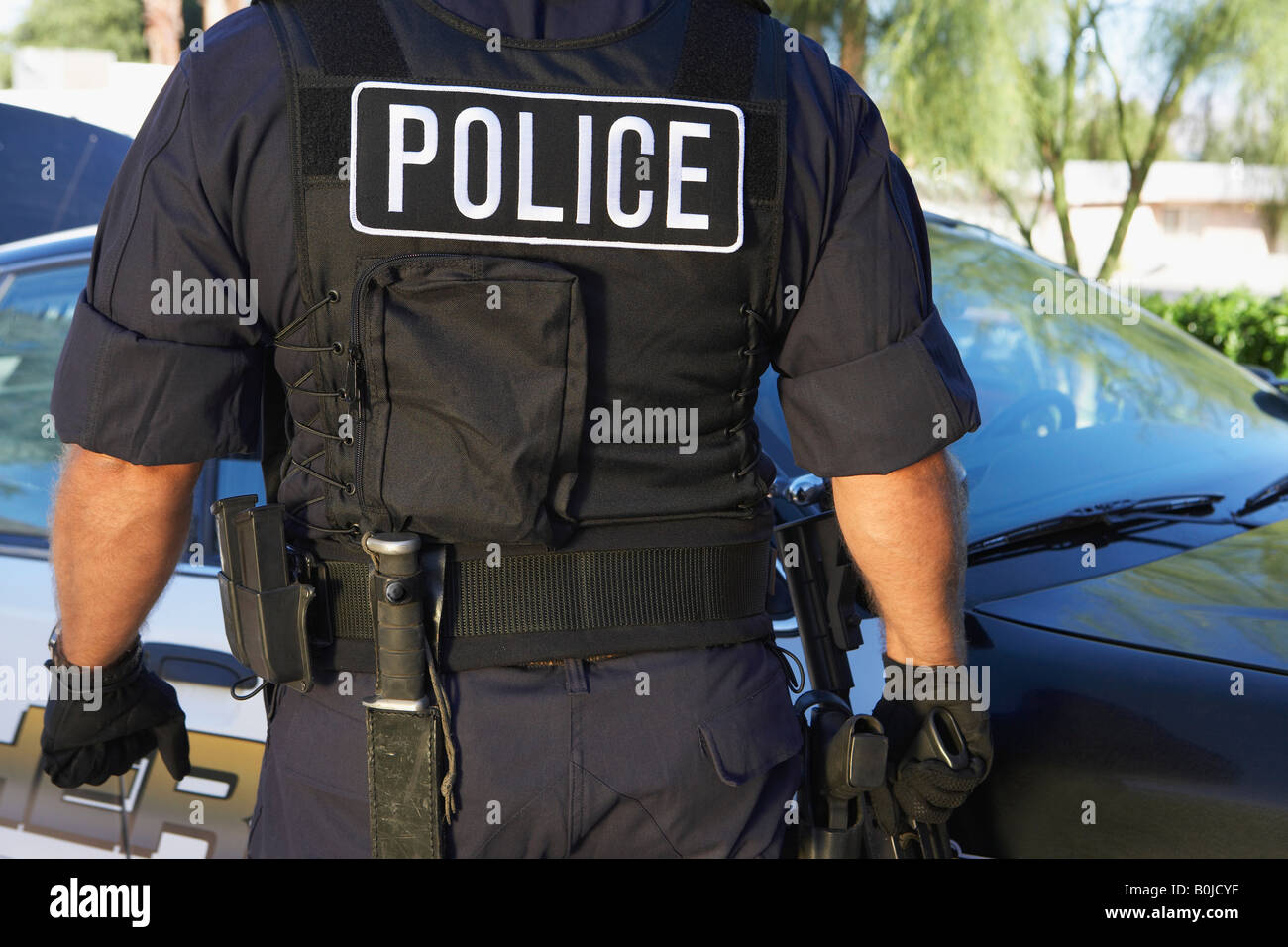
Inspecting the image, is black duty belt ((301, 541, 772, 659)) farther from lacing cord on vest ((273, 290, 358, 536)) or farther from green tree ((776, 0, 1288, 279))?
green tree ((776, 0, 1288, 279))

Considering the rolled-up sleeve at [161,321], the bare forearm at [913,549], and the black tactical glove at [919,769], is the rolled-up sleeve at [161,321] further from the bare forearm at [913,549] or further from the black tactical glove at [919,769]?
the black tactical glove at [919,769]

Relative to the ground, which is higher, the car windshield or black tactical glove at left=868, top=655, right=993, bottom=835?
the car windshield

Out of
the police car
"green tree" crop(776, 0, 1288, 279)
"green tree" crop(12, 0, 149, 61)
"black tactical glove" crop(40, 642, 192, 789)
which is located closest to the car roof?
the police car

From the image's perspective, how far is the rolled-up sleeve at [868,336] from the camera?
53.4 inches

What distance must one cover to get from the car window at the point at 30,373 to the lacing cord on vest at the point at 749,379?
1.46 metres

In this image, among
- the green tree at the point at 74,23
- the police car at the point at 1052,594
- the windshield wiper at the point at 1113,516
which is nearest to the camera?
the police car at the point at 1052,594

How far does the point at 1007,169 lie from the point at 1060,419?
889cm

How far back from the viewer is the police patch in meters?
1.24

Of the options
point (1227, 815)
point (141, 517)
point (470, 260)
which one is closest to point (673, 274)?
point (470, 260)

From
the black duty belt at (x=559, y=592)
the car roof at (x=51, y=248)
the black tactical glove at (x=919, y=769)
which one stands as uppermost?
the car roof at (x=51, y=248)

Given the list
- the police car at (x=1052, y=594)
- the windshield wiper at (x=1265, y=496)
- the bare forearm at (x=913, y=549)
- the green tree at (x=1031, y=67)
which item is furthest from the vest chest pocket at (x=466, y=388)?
the green tree at (x=1031, y=67)

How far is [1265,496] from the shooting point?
7.30 feet

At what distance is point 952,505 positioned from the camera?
1449mm
